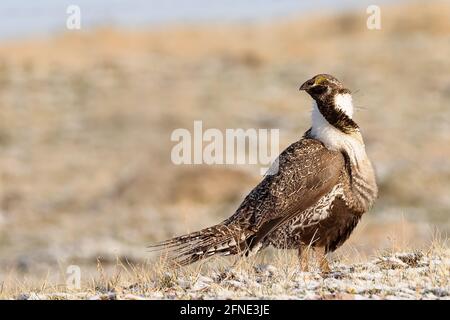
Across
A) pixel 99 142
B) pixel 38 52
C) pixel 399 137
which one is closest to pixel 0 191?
pixel 99 142

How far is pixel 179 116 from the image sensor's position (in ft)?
111

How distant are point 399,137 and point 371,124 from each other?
7.23 ft

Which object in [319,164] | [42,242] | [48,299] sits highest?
[319,164]

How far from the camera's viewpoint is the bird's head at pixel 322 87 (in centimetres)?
906

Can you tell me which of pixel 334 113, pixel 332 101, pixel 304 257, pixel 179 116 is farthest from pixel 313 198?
pixel 179 116

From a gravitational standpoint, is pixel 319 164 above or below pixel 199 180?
above

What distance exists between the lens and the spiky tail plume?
29.2 feet

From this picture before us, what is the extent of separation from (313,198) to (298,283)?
0.87 metres

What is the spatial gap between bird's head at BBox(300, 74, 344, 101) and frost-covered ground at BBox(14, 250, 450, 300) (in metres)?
1.52

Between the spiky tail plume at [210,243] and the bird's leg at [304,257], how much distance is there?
45cm

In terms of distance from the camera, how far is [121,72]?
42312 millimetres

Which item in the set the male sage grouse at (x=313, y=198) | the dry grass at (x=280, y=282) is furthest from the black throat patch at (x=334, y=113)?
the dry grass at (x=280, y=282)

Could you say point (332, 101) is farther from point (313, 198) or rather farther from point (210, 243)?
point (210, 243)
